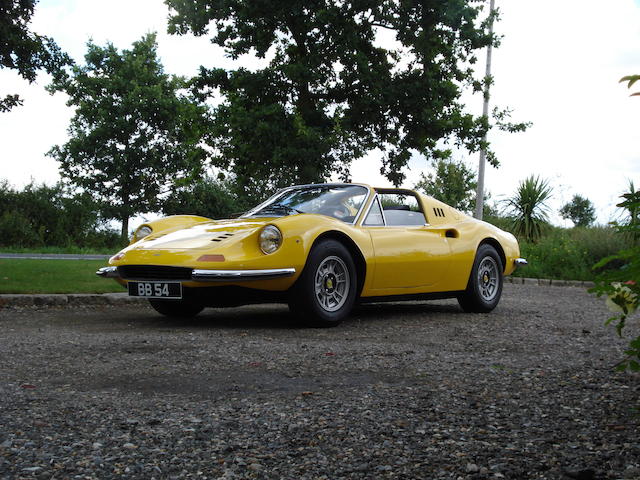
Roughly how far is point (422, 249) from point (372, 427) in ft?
15.3

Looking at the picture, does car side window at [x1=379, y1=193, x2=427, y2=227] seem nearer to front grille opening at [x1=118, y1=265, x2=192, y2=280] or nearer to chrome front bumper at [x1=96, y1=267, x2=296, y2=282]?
chrome front bumper at [x1=96, y1=267, x2=296, y2=282]

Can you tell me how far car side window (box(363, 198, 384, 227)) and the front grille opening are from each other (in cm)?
199

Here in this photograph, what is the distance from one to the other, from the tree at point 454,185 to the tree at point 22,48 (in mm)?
27328

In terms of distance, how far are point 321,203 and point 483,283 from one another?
7.86 ft

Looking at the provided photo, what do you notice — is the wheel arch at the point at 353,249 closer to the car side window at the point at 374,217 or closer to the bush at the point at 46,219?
the car side window at the point at 374,217

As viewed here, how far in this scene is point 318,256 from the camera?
21.8ft

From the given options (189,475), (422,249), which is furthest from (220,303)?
(189,475)

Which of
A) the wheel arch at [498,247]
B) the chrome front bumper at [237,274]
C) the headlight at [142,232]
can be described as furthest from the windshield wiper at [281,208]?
the wheel arch at [498,247]

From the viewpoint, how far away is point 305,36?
64.5ft

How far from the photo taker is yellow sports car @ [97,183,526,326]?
6.48m

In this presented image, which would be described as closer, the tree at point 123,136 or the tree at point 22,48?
the tree at point 22,48

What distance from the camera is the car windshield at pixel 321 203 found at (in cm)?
752

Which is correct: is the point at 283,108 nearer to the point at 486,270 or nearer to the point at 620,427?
the point at 486,270

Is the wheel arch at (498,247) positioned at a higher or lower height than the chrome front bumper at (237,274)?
higher
